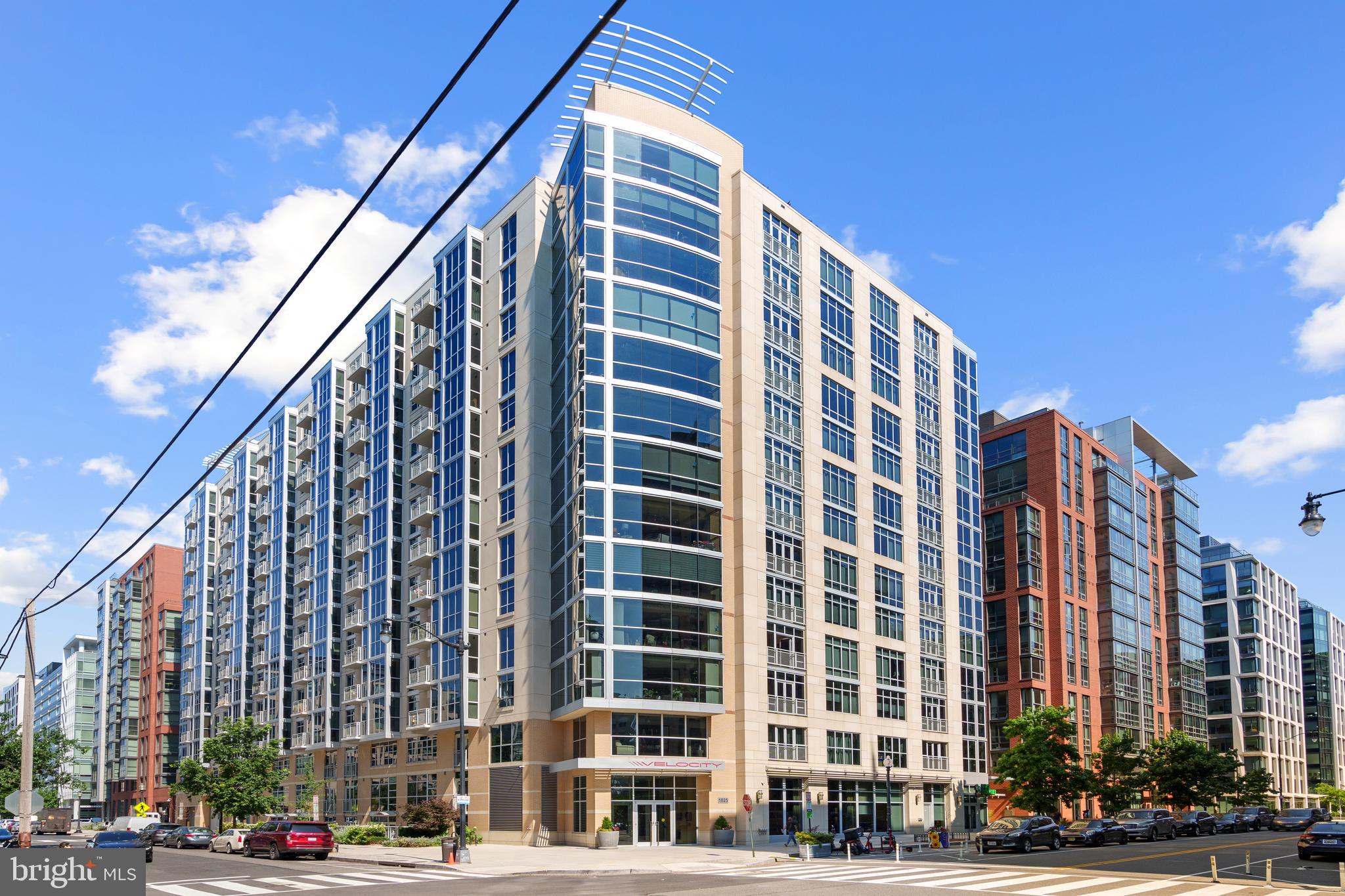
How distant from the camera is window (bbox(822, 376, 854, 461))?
237 feet

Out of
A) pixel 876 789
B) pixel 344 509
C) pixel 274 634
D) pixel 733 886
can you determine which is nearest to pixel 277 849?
pixel 733 886

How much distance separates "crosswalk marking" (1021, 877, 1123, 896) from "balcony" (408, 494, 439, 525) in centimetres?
4996

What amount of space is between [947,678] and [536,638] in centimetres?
3341

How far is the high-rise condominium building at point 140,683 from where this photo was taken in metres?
129

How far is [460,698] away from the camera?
66375mm

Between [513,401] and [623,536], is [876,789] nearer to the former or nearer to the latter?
[623,536]

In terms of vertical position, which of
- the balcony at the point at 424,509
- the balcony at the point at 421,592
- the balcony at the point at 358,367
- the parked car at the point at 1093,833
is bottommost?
the parked car at the point at 1093,833

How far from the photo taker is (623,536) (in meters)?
57.4

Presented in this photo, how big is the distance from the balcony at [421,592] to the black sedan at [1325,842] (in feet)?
161

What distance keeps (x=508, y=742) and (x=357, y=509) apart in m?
28.1

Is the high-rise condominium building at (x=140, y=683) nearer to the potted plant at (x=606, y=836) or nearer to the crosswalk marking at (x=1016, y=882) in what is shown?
the potted plant at (x=606, y=836)

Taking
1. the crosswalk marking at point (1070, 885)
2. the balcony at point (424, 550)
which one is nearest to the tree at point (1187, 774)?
the balcony at point (424, 550)
